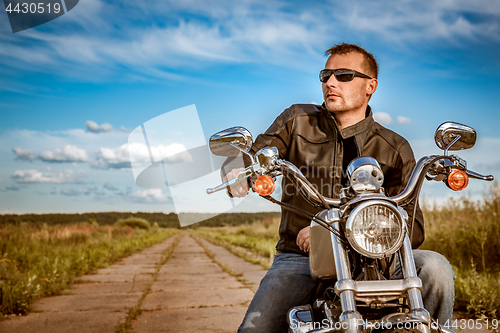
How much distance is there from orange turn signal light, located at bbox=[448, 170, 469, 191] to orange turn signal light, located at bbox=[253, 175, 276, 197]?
74 centimetres

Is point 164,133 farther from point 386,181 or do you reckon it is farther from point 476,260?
point 476,260

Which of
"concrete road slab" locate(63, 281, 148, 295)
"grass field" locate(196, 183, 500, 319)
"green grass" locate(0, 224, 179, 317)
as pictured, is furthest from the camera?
"concrete road slab" locate(63, 281, 148, 295)

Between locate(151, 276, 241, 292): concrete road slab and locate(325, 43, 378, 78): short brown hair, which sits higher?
locate(325, 43, 378, 78): short brown hair

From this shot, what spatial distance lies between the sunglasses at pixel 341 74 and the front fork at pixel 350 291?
1.07 m

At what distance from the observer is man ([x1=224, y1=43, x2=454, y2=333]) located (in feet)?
6.04

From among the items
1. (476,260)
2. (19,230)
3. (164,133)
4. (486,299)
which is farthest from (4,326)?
(19,230)

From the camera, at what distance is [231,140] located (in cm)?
147

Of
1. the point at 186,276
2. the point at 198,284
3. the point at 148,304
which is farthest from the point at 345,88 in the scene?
the point at 186,276

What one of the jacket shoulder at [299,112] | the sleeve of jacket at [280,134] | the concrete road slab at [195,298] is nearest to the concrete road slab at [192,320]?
the concrete road slab at [195,298]

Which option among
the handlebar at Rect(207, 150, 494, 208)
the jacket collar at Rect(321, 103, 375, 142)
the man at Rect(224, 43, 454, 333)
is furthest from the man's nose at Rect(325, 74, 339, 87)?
the handlebar at Rect(207, 150, 494, 208)

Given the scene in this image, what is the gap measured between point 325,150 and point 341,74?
0.42 metres

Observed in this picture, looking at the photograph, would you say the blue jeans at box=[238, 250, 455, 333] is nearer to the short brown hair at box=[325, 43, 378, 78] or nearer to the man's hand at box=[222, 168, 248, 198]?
the man's hand at box=[222, 168, 248, 198]

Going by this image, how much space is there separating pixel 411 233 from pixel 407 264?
0.39 m

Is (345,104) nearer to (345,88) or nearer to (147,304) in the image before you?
(345,88)
